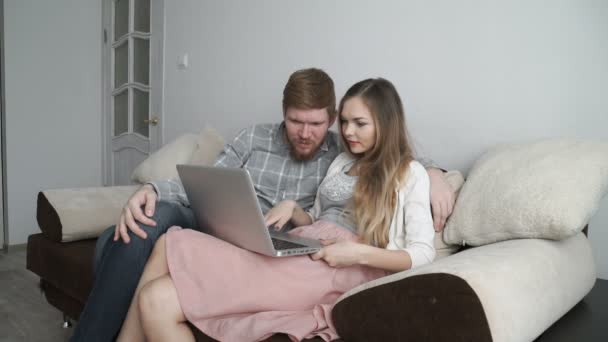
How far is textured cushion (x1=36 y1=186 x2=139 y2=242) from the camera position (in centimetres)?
167

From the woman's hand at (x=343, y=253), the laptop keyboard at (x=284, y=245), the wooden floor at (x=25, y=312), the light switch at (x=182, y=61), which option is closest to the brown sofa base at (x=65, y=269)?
the wooden floor at (x=25, y=312)

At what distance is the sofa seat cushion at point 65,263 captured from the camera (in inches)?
58.7

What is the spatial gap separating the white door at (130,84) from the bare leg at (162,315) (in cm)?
204

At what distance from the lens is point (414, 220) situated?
1.15 meters

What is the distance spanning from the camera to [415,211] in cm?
116

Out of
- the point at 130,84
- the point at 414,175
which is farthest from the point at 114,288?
the point at 130,84

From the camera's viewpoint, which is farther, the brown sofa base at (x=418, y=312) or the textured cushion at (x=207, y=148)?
the textured cushion at (x=207, y=148)

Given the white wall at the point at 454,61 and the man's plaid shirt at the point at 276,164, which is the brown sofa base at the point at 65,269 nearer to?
the man's plaid shirt at the point at 276,164

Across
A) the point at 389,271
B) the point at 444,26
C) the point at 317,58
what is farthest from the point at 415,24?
the point at 389,271

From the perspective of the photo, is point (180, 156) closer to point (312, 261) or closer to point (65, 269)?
point (65, 269)

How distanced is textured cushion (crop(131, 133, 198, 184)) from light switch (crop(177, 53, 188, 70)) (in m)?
0.67

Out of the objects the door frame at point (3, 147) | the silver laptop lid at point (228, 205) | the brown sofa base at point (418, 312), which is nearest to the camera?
the brown sofa base at point (418, 312)

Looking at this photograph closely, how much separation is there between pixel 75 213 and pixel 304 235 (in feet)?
3.11

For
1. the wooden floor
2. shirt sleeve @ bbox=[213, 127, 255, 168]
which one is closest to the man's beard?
shirt sleeve @ bbox=[213, 127, 255, 168]
